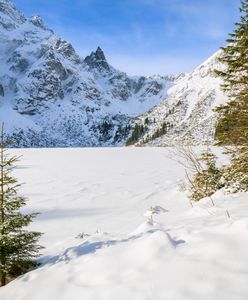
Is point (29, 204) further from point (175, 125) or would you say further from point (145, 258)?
point (175, 125)

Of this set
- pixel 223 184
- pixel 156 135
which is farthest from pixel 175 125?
pixel 223 184

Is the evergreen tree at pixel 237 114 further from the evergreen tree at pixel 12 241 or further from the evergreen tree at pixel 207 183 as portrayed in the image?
the evergreen tree at pixel 12 241

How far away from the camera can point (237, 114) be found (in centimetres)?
1070

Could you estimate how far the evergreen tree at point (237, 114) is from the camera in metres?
10.4

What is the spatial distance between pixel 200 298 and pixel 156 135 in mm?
187236

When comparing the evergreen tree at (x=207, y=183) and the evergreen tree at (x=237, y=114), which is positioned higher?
the evergreen tree at (x=237, y=114)

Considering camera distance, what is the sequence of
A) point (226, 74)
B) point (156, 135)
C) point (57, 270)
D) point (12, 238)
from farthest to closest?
point (156, 135) < point (226, 74) < point (12, 238) < point (57, 270)

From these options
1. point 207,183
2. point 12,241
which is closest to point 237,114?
point 207,183

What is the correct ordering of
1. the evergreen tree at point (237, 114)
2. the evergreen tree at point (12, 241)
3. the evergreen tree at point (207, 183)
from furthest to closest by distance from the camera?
the evergreen tree at point (207, 183) → the evergreen tree at point (237, 114) → the evergreen tree at point (12, 241)

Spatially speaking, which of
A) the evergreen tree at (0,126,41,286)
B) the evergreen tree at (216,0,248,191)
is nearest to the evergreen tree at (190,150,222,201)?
the evergreen tree at (216,0,248,191)

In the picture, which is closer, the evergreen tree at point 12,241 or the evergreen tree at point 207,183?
the evergreen tree at point 12,241

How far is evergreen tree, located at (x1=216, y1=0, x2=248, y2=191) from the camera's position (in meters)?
10.4

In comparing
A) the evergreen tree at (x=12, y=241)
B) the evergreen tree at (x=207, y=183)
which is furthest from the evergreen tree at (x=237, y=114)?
the evergreen tree at (x=12, y=241)

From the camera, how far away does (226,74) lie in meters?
11.0
